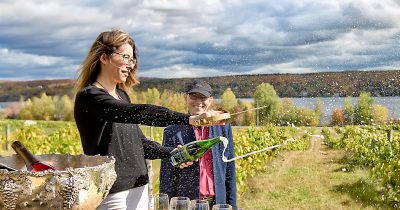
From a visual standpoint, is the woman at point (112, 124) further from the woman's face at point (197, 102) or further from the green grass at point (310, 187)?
the green grass at point (310, 187)

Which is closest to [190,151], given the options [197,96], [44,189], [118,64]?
[118,64]

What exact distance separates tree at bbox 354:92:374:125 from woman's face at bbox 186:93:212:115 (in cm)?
1104

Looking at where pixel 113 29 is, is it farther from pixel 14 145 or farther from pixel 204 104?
pixel 204 104

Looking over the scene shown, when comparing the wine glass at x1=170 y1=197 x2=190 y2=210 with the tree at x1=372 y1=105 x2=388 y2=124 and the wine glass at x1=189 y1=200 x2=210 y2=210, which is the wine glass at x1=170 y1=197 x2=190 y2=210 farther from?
the tree at x1=372 y1=105 x2=388 y2=124

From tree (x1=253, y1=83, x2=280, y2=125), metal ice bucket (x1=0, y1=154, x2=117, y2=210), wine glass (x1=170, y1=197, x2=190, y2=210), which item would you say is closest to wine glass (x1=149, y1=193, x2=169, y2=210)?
wine glass (x1=170, y1=197, x2=190, y2=210)

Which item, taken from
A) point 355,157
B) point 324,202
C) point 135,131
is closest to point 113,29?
point 135,131

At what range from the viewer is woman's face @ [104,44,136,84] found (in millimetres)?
2387

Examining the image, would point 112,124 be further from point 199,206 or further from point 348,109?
point 348,109

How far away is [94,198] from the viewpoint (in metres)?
1.58

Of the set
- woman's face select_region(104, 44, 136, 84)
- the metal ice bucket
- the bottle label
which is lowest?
the bottle label

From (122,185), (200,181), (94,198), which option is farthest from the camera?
(200,181)

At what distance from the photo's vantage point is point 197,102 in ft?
11.0

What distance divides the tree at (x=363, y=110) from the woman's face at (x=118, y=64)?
12040 millimetres

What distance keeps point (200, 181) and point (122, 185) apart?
1013 millimetres
